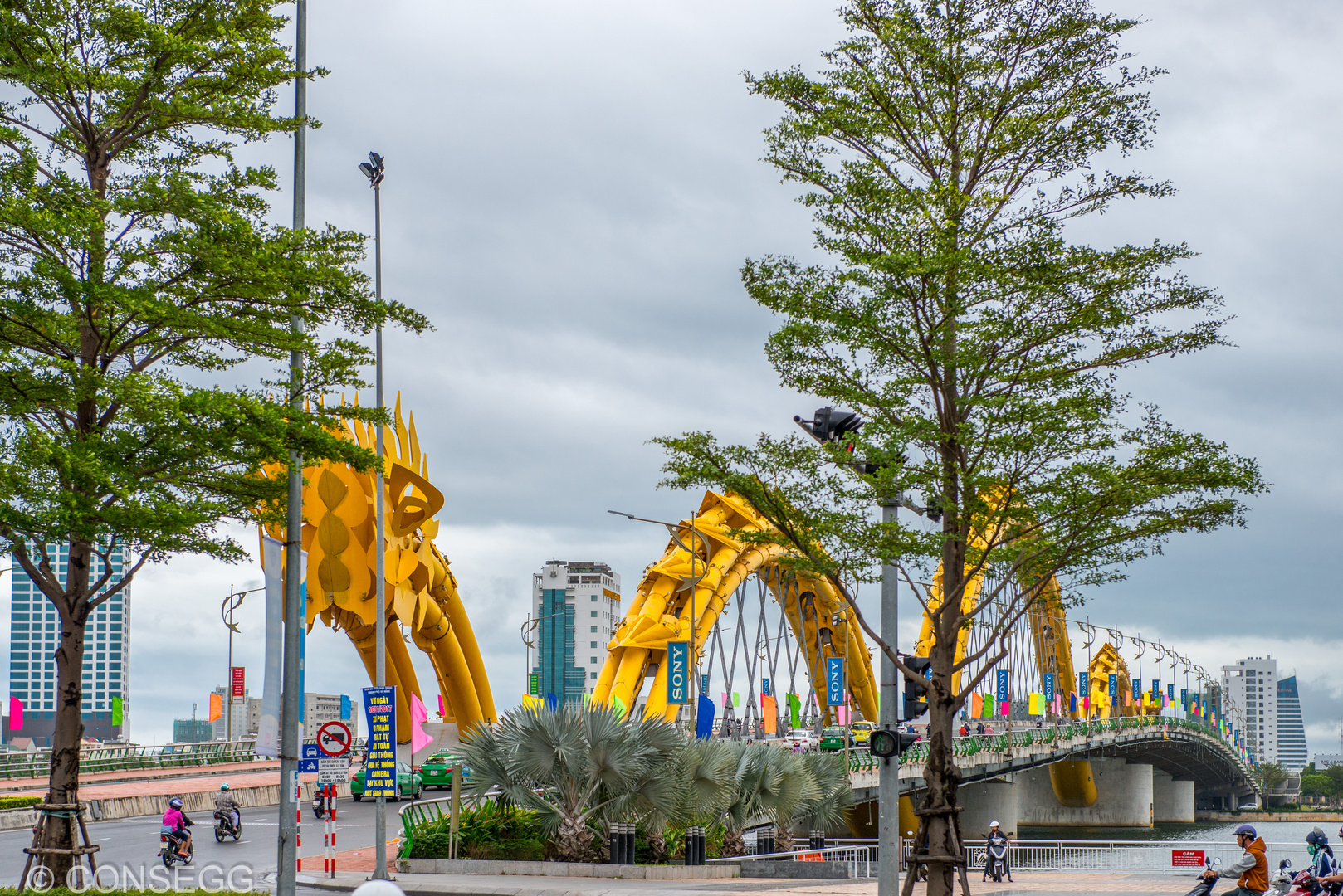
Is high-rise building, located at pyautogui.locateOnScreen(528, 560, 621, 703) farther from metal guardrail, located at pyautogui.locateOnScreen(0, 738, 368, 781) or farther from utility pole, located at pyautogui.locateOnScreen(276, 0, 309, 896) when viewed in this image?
utility pole, located at pyautogui.locateOnScreen(276, 0, 309, 896)

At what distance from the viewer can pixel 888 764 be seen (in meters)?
19.2

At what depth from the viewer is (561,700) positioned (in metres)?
28.1

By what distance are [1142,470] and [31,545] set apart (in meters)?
15.5

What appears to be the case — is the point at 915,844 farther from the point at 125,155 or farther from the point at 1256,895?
the point at 125,155

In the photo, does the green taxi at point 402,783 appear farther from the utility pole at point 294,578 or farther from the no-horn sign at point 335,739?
the utility pole at point 294,578

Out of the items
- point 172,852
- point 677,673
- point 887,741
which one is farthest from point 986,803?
point 887,741

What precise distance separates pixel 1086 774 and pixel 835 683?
48776 millimetres

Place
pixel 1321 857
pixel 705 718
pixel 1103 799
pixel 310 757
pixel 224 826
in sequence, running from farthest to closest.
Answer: pixel 1103 799
pixel 705 718
pixel 224 826
pixel 310 757
pixel 1321 857

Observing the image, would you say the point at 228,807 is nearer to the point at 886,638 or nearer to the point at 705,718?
Answer: the point at 705,718

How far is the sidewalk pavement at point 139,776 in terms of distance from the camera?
3997 cm

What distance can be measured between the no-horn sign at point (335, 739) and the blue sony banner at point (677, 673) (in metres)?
21.2

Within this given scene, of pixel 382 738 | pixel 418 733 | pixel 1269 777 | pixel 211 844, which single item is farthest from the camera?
pixel 1269 777

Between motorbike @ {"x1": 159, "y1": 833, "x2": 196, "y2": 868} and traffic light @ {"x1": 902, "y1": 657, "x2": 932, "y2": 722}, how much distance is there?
49.6 feet

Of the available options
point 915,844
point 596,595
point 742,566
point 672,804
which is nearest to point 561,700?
point 672,804
